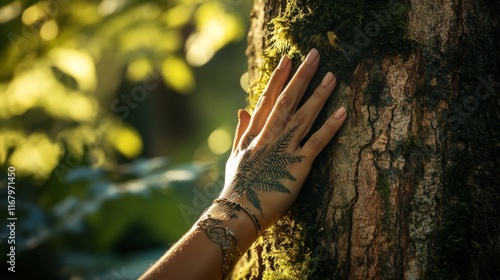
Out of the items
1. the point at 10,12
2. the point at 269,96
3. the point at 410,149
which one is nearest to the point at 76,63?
the point at 10,12

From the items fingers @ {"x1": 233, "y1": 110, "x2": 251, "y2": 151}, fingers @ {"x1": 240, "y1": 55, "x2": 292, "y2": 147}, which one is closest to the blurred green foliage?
fingers @ {"x1": 233, "y1": 110, "x2": 251, "y2": 151}

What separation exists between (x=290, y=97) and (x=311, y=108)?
85mm

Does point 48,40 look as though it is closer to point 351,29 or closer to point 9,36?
point 9,36

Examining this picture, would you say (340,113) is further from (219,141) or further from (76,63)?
(219,141)

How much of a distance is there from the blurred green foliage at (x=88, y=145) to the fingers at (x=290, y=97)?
59.1 inches

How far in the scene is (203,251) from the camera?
1.63m

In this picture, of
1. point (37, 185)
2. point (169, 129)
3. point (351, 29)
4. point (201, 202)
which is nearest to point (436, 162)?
point (351, 29)

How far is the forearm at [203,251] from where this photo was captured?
1580 mm

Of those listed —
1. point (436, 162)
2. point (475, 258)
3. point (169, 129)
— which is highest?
point (169, 129)

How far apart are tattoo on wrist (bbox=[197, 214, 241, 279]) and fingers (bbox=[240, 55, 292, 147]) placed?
0.36 m

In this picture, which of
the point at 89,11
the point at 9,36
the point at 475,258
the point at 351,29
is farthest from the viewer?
the point at 89,11

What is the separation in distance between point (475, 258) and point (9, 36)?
3506 millimetres

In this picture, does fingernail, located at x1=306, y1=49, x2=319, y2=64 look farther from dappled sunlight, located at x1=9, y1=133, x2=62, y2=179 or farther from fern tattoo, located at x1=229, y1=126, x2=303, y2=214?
dappled sunlight, located at x1=9, y1=133, x2=62, y2=179

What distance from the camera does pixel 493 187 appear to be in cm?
156
